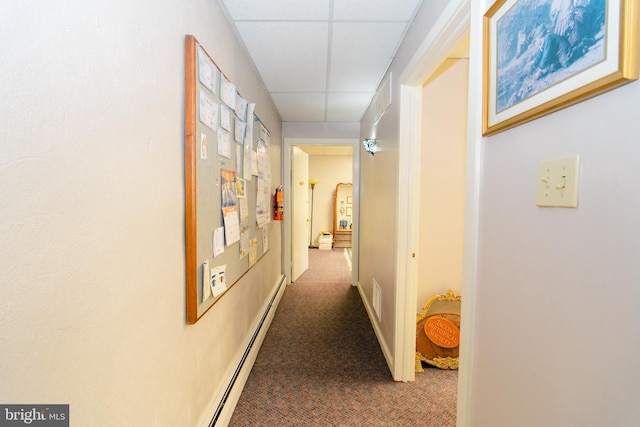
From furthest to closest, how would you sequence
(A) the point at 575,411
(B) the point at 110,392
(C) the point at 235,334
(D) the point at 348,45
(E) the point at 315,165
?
(E) the point at 315,165, (D) the point at 348,45, (C) the point at 235,334, (B) the point at 110,392, (A) the point at 575,411

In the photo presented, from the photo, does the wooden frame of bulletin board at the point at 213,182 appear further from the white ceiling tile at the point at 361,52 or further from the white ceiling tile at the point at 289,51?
the white ceiling tile at the point at 361,52

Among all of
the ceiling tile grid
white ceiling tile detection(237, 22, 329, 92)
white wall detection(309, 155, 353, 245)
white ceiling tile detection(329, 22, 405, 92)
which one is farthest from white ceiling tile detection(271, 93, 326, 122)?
white wall detection(309, 155, 353, 245)

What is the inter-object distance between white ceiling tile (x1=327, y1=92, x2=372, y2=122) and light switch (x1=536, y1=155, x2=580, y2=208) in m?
2.17

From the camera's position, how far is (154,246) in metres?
0.82

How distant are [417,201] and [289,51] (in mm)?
1353

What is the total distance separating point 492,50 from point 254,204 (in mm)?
1647

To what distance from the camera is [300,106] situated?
2.87 metres

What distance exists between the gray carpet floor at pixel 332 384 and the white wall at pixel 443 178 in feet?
1.93

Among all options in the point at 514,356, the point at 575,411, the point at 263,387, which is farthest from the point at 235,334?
the point at 575,411

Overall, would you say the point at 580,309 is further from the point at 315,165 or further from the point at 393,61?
the point at 315,165

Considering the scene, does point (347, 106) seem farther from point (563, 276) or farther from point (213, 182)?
point (563, 276)

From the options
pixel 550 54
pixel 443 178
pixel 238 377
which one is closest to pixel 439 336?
pixel 443 178

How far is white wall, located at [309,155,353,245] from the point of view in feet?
21.7

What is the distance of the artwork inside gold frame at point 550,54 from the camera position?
45 cm
